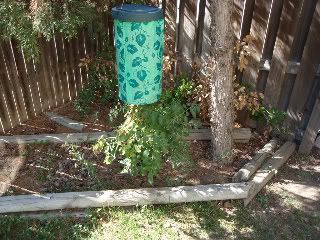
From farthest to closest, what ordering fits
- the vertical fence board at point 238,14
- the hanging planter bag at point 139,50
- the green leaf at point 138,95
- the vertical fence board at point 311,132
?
the vertical fence board at point 311,132 < the vertical fence board at point 238,14 < the green leaf at point 138,95 < the hanging planter bag at point 139,50

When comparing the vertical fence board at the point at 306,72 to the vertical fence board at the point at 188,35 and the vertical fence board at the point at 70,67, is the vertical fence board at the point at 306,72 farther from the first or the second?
the vertical fence board at the point at 70,67

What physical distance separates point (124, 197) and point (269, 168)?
66.7 inches

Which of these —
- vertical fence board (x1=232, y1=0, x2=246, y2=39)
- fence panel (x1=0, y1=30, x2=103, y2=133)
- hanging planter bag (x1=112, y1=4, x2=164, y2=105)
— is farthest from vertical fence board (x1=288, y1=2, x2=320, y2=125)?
A: fence panel (x1=0, y1=30, x2=103, y2=133)

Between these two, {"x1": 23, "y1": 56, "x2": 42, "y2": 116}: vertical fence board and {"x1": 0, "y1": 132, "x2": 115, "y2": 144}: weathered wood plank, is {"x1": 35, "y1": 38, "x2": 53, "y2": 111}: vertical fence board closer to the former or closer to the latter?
{"x1": 23, "y1": 56, "x2": 42, "y2": 116}: vertical fence board

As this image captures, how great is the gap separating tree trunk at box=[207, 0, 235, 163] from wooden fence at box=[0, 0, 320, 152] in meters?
0.54

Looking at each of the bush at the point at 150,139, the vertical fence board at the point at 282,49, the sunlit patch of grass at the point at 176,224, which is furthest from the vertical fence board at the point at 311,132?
the bush at the point at 150,139

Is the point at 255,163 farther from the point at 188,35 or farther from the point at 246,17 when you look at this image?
the point at 188,35

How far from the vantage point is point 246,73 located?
424 centimetres

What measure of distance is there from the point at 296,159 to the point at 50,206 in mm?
2940

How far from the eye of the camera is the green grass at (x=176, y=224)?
3.25 meters

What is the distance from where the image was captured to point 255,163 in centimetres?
391

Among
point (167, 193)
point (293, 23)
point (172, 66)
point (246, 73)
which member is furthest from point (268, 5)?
point (167, 193)

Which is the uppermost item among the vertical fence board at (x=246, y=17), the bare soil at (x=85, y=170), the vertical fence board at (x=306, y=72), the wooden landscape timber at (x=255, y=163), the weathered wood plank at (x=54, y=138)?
the vertical fence board at (x=246, y=17)

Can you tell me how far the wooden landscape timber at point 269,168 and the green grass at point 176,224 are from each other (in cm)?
20
